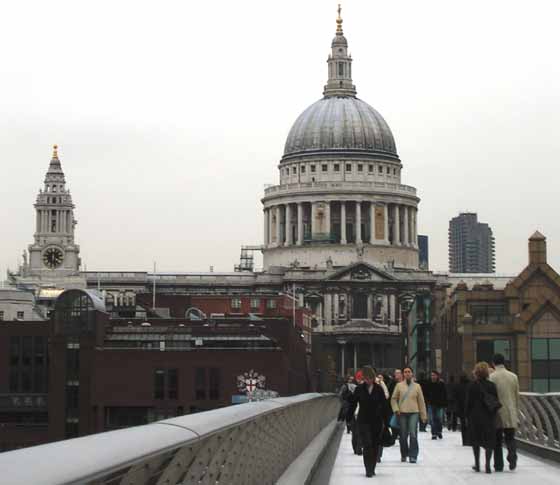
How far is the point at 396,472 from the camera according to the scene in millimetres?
26719

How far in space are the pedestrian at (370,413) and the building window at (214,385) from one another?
79.3m

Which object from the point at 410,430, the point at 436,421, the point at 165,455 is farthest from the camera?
the point at 436,421

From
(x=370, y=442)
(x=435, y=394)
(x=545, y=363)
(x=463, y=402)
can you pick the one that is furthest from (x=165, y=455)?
(x=545, y=363)

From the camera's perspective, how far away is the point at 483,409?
24734 millimetres

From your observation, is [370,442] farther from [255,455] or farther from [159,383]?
[159,383]

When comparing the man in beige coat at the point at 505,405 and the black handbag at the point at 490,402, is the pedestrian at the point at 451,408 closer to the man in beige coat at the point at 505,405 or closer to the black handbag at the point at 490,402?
the man in beige coat at the point at 505,405

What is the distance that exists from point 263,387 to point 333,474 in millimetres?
78548

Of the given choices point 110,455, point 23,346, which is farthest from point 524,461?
point 23,346

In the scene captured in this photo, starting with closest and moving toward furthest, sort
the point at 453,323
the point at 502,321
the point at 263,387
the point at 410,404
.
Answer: the point at 410,404
the point at 502,321
the point at 453,323
the point at 263,387

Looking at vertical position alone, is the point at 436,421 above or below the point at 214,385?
below

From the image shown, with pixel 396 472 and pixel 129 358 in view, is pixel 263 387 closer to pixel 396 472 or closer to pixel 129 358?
A: pixel 129 358

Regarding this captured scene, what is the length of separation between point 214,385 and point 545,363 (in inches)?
1493

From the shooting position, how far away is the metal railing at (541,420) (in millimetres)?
29219

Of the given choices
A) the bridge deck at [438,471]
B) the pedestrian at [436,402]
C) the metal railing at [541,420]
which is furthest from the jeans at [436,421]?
the bridge deck at [438,471]
